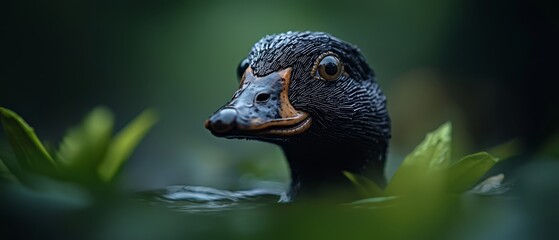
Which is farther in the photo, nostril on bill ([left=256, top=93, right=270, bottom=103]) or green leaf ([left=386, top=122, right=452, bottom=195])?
nostril on bill ([left=256, top=93, right=270, bottom=103])

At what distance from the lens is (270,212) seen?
0.42m

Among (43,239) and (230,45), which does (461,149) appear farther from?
(230,45)

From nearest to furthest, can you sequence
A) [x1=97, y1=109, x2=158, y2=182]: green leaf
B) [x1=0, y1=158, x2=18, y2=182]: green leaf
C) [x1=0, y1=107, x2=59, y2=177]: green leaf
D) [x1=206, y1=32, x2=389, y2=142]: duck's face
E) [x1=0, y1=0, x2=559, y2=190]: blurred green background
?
[x1=0, y1=158, x2=18, y2=182]: green leaf < [x1=0, y1=107, x2=59, y2=177]: green leaf < [x1=97, y1=109, x2=158, y2=182]: green leaf < [x1=206, y1=32, x2=389, y2=142]: duck's face < [x1=0, y1=0, x2=559, y2=190]: blurred green background

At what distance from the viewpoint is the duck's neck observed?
3.72 feet

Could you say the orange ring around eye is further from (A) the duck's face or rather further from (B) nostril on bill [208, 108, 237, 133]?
(B) nostril on bill [208, 108, 237, 133]

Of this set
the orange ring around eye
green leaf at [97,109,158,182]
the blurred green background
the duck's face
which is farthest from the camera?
the blurred green background

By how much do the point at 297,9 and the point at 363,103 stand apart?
1.79 metres

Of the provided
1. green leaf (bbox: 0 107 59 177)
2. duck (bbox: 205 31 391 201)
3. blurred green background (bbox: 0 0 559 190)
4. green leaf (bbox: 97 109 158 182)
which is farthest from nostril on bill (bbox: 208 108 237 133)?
blurred green background (bbox: 0 0 559 190)

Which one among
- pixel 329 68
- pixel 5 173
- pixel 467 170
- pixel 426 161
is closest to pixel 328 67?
pixel 329 68

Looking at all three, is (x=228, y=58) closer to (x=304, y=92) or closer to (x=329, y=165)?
(x=329, y=165)

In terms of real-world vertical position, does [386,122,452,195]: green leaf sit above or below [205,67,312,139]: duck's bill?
below

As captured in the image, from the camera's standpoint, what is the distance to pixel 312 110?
1032mm

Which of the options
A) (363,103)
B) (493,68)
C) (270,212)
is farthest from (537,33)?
(270,212)

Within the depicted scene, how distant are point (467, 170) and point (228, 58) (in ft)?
8.26
